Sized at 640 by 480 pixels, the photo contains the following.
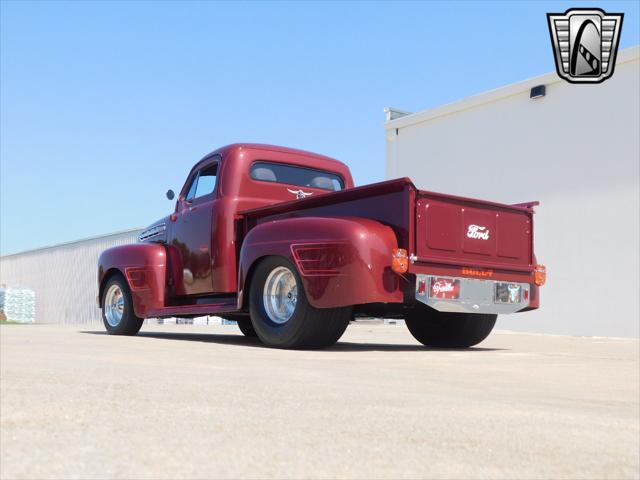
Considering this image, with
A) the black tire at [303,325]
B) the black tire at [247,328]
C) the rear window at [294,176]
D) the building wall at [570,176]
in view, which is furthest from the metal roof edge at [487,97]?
the black tire at [303,325]

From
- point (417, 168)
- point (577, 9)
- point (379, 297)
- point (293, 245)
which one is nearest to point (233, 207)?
point (293, 245)

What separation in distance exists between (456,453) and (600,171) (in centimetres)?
1413

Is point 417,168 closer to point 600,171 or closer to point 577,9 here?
point 600,171

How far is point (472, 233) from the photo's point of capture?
24.0ft

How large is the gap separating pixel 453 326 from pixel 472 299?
1.39 m

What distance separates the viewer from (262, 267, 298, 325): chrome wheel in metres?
7.27

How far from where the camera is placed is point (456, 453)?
2363 millimetres

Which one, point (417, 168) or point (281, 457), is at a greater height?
point (417, 168)

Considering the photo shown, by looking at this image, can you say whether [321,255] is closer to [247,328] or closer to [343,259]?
[343,259]

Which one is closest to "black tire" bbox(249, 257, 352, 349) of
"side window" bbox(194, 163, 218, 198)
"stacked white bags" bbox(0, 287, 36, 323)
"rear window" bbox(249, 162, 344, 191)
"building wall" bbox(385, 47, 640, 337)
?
"rear window" bbox(249, 162, 344, 191)

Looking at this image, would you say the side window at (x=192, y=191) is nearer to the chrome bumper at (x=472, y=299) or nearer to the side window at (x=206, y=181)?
the side window at (x=206, y=181)

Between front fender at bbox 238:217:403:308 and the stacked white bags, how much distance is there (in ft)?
95.5

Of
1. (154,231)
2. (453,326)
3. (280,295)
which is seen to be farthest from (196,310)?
(453,326)

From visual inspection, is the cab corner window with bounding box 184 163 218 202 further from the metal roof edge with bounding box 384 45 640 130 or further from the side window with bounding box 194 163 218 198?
the metal roof edge with bounding box 384 45 640 130
